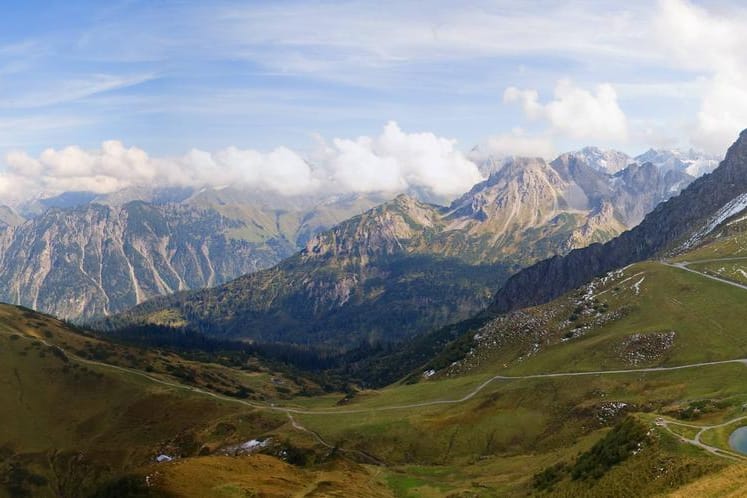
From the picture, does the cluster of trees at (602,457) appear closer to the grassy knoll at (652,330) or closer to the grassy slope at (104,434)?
the grassy knoll at (652,330)

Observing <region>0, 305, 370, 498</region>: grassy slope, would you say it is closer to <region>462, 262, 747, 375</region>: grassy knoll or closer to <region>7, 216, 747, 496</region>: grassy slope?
<region>7, 216, 747, 496</region>: grassy slope

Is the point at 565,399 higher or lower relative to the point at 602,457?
lower

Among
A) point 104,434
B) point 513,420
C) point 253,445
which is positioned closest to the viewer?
point 513,420

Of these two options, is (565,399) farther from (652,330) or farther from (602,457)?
(602,457)

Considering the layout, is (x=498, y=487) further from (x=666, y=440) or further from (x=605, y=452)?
(x=666, y=440)

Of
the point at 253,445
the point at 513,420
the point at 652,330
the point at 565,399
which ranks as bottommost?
the point at 253,445

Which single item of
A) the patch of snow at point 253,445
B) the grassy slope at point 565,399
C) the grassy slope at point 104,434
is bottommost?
the grassy slope at point 104,434

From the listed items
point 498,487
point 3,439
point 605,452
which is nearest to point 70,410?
point 3,439

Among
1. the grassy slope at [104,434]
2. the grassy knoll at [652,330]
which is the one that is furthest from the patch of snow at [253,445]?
the grassy knoll at [652,330]

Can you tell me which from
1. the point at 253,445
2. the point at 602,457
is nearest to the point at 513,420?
the point at 602,457

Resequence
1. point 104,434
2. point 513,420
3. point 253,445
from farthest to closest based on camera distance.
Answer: point 104,434 < point 253,445 < point 513,420

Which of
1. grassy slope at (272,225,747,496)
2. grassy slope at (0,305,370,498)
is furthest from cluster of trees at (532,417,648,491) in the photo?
grassy slope at (0,305,370,498)

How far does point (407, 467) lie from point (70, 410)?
138669mm

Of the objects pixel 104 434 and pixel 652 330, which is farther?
pixel 104 434
